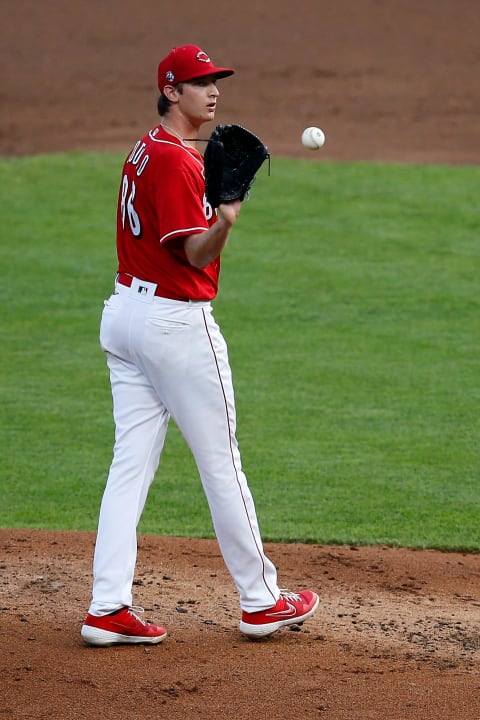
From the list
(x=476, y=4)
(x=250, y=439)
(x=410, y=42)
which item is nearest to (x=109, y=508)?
(x=250, y=439)

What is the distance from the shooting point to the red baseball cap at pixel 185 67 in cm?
372

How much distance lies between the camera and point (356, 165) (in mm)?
14344

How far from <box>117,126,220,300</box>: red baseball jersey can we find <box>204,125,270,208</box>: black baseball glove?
0.07 meters

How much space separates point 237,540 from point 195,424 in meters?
0.42

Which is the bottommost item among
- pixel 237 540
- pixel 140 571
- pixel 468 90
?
pixel 140 571

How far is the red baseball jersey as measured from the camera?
3.59m

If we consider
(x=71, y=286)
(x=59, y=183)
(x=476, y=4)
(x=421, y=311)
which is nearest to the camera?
(x=421, y=311)

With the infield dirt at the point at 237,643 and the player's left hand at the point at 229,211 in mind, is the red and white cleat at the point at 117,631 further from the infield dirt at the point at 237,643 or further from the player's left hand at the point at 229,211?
the player's left hand at the point at 229,211

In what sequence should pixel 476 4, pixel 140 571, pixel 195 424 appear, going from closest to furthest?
pixel 195 424, pixel 140 571, pixel 476 4

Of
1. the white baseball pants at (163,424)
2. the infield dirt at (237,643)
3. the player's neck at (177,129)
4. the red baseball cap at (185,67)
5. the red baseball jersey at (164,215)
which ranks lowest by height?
the infield dirt at (237,643)

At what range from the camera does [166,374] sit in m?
3.73

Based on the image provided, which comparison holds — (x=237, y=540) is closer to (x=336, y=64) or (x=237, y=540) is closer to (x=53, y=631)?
(x=53, y=631)

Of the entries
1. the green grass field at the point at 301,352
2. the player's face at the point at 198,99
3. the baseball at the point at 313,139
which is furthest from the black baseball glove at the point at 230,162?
the green grass field at the point at 301,352

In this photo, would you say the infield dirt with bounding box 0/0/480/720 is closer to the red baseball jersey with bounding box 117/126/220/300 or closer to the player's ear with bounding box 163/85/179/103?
the red baseball jersey with bounding box 117/126/220/300
